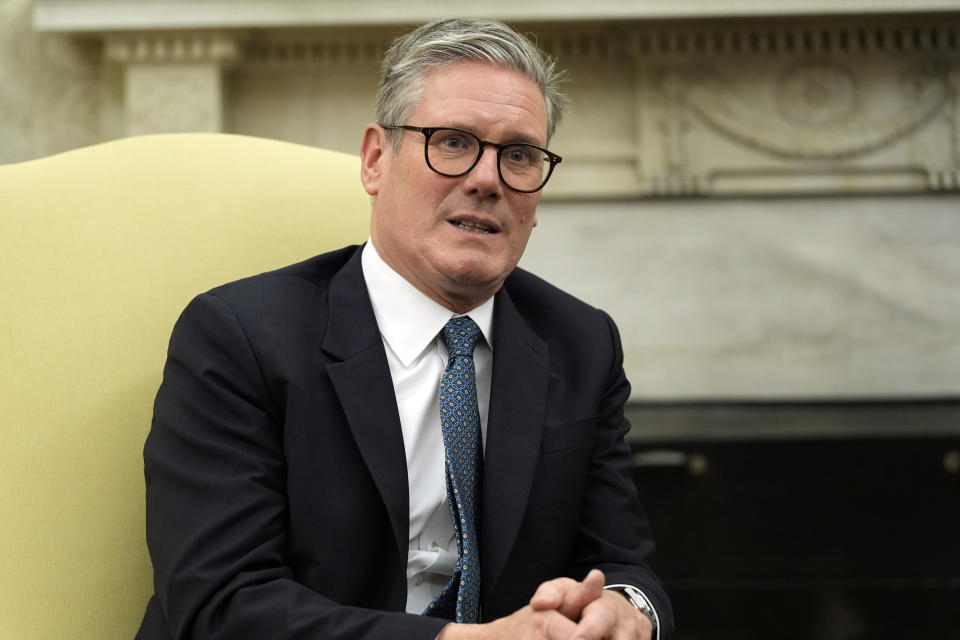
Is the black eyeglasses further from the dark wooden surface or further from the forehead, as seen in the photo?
the dark wooden surface

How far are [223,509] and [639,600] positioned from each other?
0.51m

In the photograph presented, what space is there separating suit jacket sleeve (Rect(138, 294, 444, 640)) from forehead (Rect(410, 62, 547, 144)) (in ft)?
1.18

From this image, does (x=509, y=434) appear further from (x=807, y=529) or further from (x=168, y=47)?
(x=168, y=47)

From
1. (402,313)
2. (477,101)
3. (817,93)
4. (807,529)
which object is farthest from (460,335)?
(817,93)

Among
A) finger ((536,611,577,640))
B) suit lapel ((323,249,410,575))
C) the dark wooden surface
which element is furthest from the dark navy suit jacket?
the dark wooden surface

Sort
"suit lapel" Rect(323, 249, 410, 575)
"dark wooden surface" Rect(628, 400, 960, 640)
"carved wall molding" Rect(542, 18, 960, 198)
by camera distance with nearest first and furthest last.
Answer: "suit lapel" Rect(323, 249, 410, 575), "dark wooden surface" Rect(628, 400, 960, 640), "carved wall molding" Rect(542, 18, 960, 198)

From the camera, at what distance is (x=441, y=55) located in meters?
1.32

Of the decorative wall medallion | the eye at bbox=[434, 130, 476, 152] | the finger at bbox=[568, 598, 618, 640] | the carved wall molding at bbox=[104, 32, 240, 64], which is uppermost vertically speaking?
the carved wall molding at bbox=[104, 32, 240, 64]

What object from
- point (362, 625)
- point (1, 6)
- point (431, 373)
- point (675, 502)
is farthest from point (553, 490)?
point (1, 6)

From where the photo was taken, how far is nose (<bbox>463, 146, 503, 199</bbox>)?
1291mm

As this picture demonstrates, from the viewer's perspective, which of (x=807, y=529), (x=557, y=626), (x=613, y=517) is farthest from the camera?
(x=807, y=529)

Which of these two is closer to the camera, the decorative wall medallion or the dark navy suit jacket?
the dark navy suit jacket

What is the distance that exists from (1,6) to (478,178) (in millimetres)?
2191

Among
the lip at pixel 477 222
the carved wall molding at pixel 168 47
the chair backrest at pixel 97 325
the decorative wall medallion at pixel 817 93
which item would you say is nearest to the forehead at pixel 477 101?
the lip at pixel 477 222
